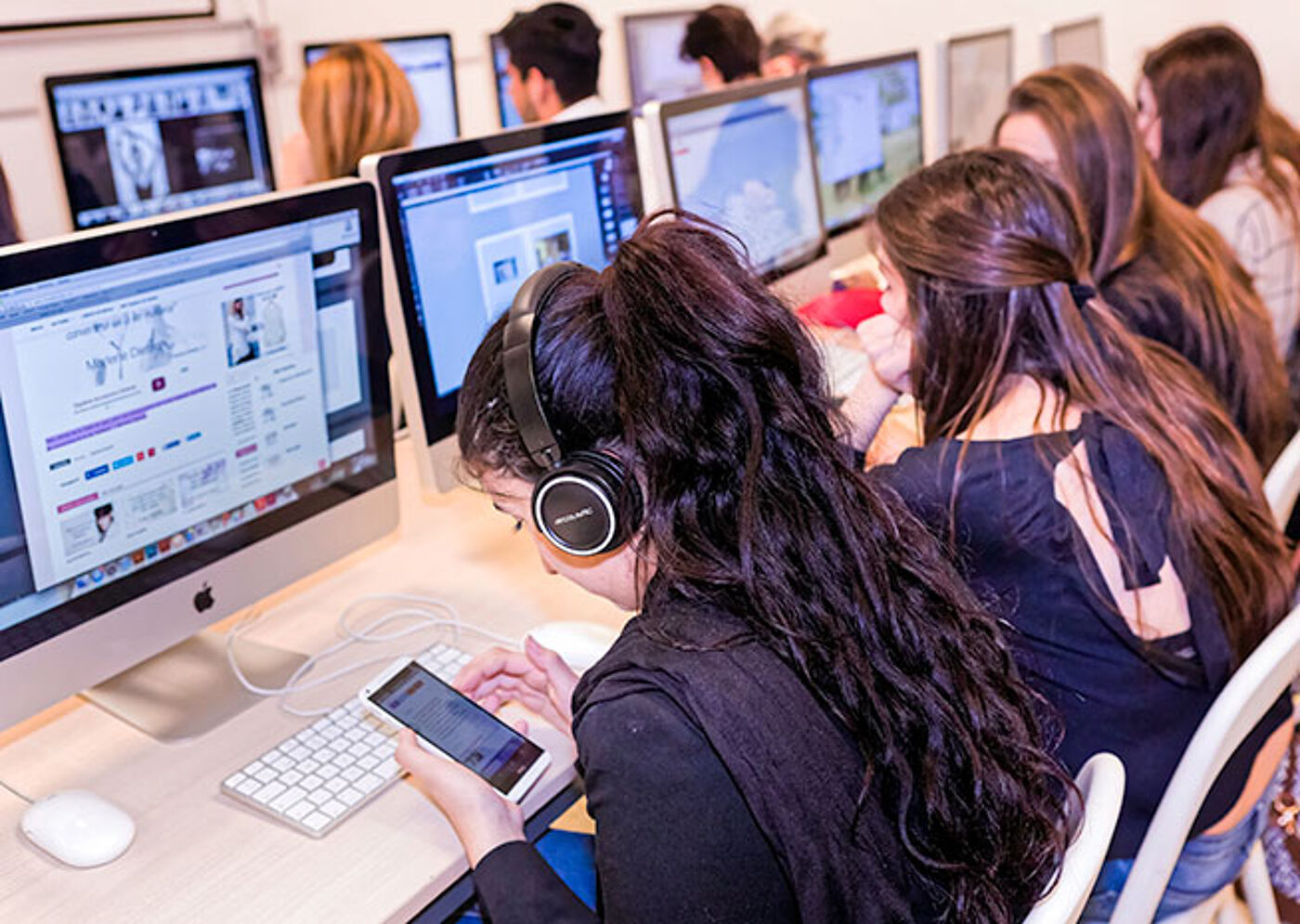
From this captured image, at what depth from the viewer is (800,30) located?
15.1 feet

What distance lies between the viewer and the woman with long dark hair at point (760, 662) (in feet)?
2.49

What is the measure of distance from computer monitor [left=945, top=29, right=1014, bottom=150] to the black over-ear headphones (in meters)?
2.11

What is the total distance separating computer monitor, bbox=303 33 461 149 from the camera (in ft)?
11.2

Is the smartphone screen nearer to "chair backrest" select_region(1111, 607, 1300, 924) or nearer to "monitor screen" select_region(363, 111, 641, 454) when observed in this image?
"monitor screen" select_region(363, 111, 641, 454)

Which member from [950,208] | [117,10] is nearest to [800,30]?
[117,10]

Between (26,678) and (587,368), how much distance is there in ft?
1.88

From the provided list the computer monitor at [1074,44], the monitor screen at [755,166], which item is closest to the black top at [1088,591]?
the monitor screen at [755,166]

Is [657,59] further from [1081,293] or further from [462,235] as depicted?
[1081,293]

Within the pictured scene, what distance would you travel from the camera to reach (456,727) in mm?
1063

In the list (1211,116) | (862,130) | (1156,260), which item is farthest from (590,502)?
(1211,116)

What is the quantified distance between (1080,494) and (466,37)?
3638mm

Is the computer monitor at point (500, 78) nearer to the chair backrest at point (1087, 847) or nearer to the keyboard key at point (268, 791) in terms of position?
the keyboard key at point (268, 791)

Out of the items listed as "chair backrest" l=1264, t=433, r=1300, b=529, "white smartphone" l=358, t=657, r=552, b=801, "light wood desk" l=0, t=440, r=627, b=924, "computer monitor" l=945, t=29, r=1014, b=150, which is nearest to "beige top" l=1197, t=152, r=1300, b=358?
"computer monitor" l=945, t=29, r=1014, b=150

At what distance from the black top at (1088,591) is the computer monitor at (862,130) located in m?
1.10
